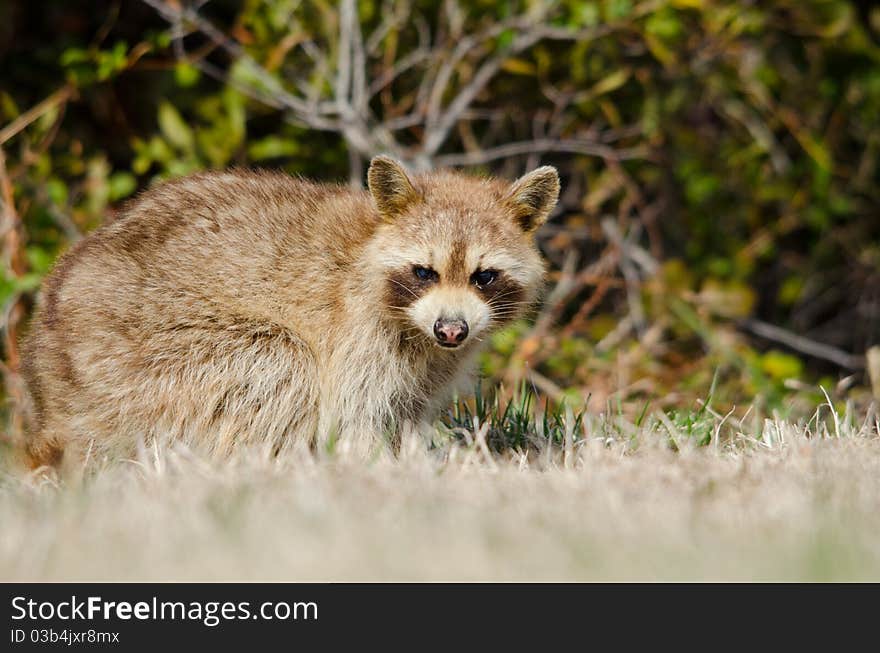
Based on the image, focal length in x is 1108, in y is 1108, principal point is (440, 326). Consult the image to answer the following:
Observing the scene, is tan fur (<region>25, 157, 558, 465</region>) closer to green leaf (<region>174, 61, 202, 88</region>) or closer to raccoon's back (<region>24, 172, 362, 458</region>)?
raccoon's back (<region>24, 172, 362, 458</region>)

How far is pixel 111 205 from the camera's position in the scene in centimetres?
756

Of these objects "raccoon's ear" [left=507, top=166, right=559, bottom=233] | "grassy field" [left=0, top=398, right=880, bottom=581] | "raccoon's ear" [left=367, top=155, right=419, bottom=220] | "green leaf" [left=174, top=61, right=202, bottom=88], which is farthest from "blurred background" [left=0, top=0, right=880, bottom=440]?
"grassy field" [left=0, top=398, right=880, bottom=581]

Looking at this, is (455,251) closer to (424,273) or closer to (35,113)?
(424,273)

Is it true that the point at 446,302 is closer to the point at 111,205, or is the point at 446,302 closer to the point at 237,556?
the point at 237,556

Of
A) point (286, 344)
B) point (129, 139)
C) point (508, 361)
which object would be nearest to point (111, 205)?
point (129, 139)

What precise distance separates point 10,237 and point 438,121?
2.75m

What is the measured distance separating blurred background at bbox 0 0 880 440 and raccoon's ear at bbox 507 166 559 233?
129 cm

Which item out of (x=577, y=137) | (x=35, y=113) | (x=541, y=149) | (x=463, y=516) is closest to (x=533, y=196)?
(x=463, y=516)

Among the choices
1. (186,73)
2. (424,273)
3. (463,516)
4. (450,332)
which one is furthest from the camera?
(186,73)

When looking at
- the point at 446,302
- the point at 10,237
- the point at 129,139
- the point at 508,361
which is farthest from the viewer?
the point at 129,139

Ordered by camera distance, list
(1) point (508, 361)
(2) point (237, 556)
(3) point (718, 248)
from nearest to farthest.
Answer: (2) point (237, 556)
(1) point (508, 361)
(3) point (718, 248)

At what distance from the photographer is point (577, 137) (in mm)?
7684

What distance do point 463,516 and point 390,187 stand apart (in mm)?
2059

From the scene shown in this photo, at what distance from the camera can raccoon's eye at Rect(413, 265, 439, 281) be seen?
465cm
